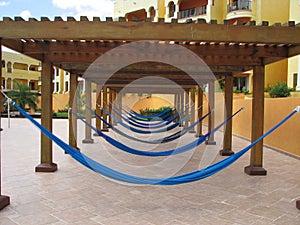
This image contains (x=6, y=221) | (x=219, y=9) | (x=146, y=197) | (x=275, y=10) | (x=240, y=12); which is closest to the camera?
(x=6, y=221)

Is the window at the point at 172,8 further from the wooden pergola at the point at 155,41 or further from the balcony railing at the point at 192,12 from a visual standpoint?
the wooden pergola at the point at 155,41

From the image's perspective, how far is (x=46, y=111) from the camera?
4.21 meters

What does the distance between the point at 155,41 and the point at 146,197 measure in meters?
1.72

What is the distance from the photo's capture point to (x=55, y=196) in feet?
10.5

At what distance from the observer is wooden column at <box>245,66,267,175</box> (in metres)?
4.27

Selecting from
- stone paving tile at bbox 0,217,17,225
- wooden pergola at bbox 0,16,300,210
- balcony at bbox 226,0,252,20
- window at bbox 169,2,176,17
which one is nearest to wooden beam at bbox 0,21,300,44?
wooden pergola at bbox 0,16,300,210

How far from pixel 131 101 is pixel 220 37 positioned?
16.6 meters

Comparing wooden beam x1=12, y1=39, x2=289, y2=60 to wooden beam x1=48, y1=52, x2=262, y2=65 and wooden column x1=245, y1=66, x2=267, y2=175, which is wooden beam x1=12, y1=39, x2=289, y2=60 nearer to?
wooden beam x1=48, y1=52, x2=262, y2=65

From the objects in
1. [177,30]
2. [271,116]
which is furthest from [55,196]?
[271,116]

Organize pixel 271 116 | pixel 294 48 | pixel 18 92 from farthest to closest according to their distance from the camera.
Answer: pixel 18 92 < pixel 271 116 < pixel 294 48

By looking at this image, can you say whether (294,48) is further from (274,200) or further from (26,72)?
(26,72)

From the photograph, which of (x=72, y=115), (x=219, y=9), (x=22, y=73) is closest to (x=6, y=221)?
(x=72, y=115)

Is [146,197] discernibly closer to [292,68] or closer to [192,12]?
[292,68]

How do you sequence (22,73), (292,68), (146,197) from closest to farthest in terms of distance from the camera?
1. (146,197)
2. (292,68)
3. (22,73)
